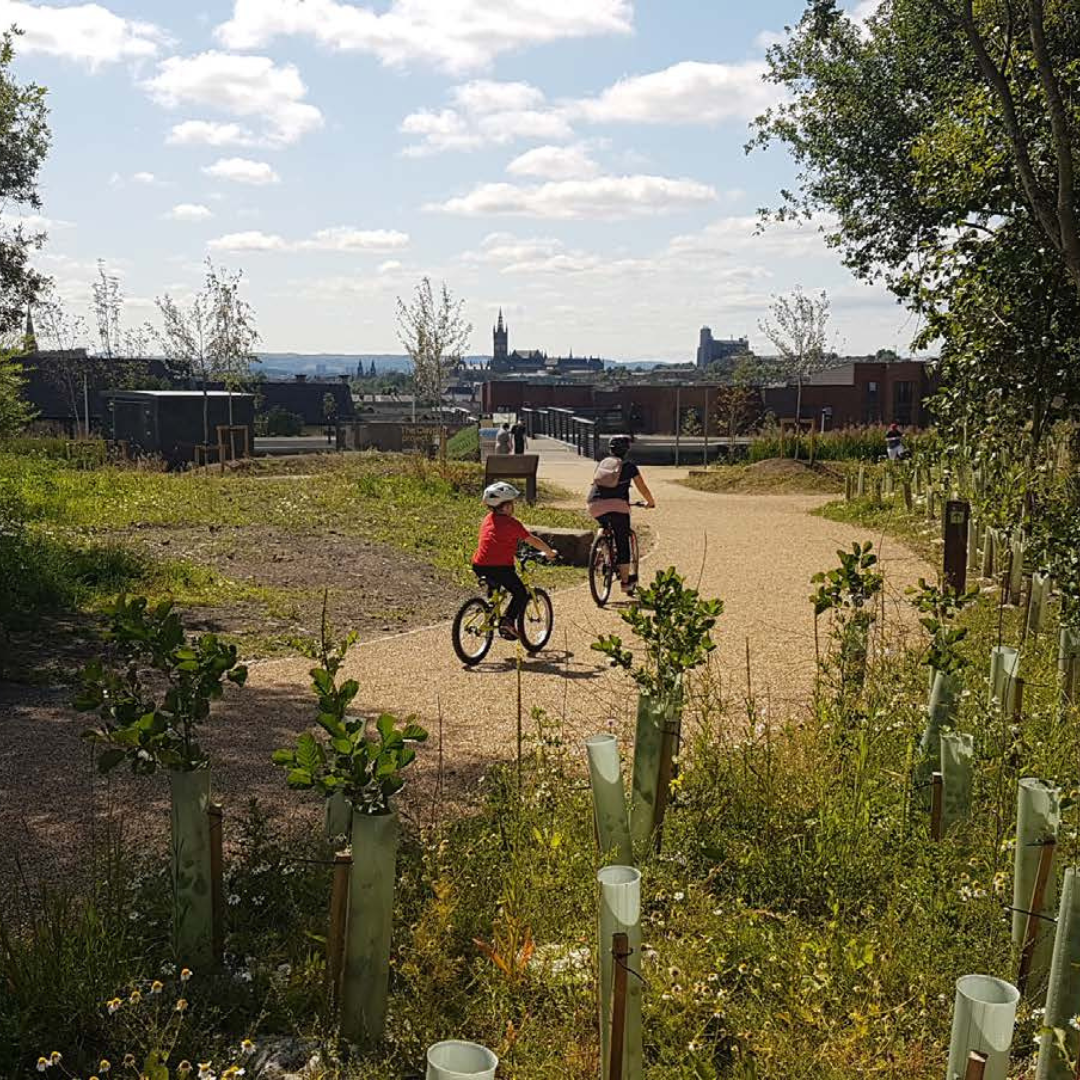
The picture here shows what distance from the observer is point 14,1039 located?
122 inches

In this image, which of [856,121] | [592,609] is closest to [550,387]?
[856,121]

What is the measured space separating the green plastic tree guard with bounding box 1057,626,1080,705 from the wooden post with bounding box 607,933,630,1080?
3704mm

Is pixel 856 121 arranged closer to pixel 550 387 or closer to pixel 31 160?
pixel 31 160

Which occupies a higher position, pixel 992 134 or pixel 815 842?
pixel 992 134

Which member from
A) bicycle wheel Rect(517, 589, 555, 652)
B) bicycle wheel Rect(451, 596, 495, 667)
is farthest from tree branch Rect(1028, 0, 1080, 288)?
bicycle wheel Rect(517, 589, 555, 652)

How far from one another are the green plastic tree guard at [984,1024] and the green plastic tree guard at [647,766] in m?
1.99

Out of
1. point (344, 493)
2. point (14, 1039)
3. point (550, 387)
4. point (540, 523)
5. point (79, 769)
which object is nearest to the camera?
point (14, 1039)

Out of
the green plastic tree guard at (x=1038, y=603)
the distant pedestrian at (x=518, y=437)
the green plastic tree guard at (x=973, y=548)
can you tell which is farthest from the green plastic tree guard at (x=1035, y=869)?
the distant pedestrian at (x=518, y=437)

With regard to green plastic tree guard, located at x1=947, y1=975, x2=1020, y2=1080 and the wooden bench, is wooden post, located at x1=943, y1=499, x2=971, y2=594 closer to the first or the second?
green plastic tree guard, located at x1=947, y1=975, x2=1020, y2=1080

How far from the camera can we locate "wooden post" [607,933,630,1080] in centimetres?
268

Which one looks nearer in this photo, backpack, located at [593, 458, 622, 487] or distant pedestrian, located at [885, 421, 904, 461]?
backpack, located at [593, 458, 622, 487]

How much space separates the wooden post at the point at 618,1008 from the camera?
2680mm

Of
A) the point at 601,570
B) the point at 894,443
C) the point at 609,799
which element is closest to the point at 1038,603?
the point at 601,570

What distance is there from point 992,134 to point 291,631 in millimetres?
7465
